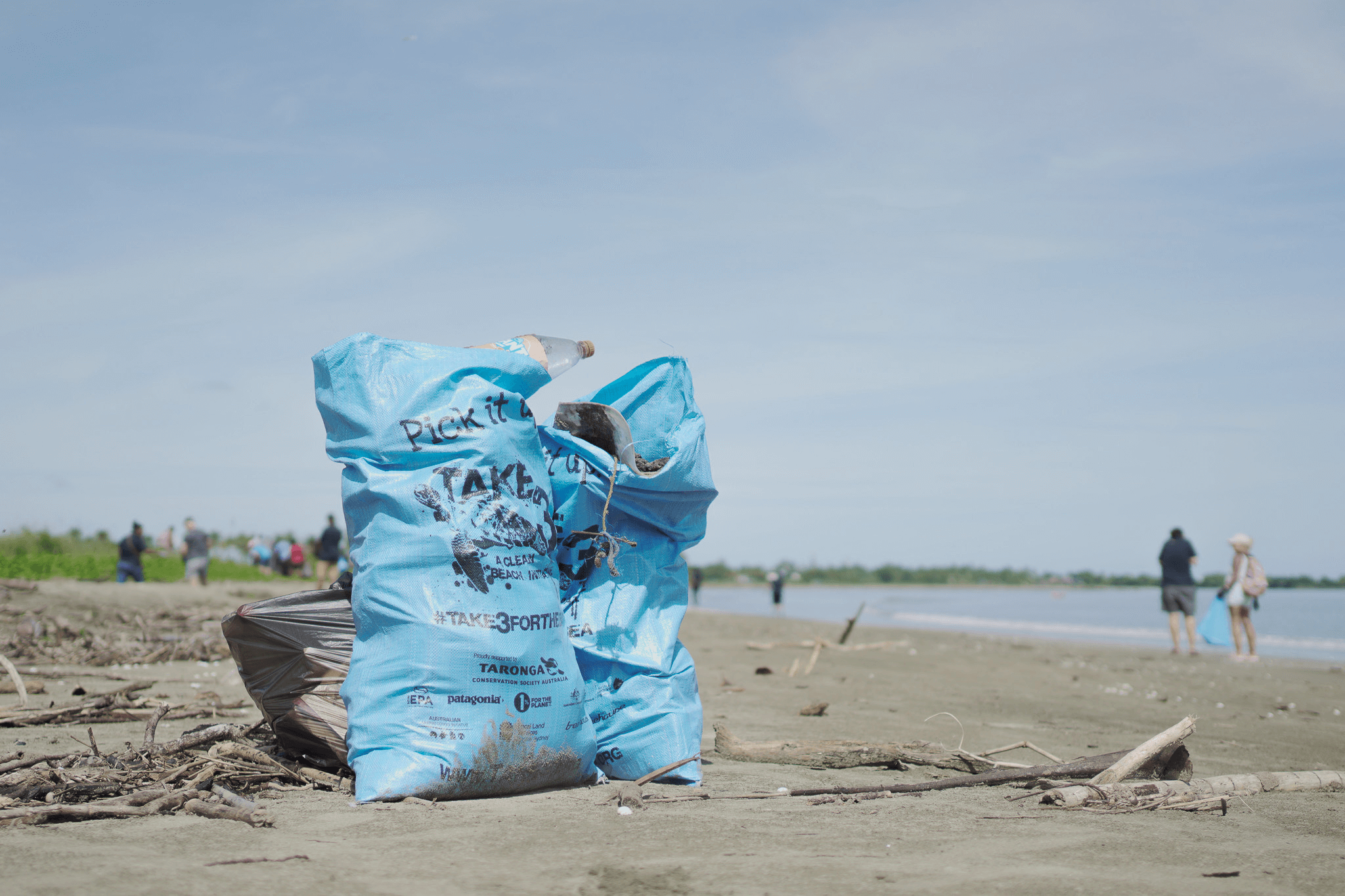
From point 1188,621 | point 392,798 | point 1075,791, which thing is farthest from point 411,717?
point 1188,621

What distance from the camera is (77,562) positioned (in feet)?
52.1

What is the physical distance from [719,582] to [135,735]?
7134cm

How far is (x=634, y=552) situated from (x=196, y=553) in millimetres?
13977

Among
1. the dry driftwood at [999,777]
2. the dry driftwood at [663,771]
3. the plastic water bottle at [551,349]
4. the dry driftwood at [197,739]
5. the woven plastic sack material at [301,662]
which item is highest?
the plastic water bottle at [551,349]

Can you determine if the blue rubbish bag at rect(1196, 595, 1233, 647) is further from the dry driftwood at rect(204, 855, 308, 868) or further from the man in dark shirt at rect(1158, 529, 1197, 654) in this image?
the dry driftwood at rect(204, 855, 308, 868)

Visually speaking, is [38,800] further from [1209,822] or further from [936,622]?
[936,622]

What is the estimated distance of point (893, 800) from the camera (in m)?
2.77

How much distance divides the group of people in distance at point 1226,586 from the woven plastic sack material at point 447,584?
9.52 metres

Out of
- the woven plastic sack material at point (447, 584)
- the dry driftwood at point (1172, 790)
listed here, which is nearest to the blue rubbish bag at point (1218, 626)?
the dry driftwood at point (1172, 790)

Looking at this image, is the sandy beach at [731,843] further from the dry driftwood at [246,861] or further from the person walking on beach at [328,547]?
the person walking on beach at [328,547]

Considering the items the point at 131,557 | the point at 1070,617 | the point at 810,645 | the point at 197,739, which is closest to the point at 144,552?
the point at 131,557

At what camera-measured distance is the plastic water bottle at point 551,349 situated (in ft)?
10.3

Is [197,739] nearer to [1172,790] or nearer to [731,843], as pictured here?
[731,843]

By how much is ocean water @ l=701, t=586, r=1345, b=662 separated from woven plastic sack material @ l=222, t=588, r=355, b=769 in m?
7.43
